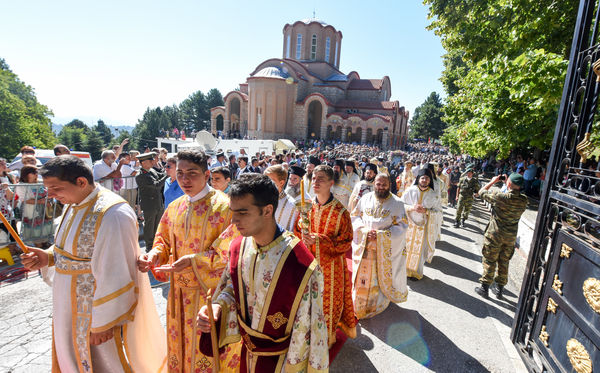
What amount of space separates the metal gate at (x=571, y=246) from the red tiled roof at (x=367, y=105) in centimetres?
4472

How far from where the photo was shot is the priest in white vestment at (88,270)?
2.39 metres

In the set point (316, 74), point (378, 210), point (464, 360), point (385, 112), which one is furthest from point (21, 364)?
point (316, 74)

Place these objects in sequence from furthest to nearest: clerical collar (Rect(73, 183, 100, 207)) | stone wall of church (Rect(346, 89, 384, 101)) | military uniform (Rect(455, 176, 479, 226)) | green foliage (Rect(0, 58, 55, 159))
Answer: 1. stone wall of church (Rect(346, 89, 384, 101))
2. green foliage (Rect(0, 58, 55, 159))
3. military uniform (Rect(455, 176, 479, 226))
4. clerical collar (Rect(73, 183, 100, 207))

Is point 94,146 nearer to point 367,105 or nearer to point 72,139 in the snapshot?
point 72,139

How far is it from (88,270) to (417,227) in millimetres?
5691

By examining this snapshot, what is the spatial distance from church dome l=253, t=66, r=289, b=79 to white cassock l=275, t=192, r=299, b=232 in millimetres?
42488

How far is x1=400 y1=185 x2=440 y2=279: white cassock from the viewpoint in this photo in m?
6.10

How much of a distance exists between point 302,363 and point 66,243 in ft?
7.04

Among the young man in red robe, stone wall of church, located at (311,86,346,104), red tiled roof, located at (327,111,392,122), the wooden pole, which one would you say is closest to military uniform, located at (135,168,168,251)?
the young man in red robe

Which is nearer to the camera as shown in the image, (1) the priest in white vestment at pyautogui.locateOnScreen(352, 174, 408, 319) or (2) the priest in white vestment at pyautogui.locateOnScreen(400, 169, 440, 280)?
(1) the priest in white vestment at pyautogui.locateOnScreen(352, 174, 408, 319)

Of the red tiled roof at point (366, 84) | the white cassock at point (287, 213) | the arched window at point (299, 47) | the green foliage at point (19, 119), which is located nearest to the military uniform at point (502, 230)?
the white cassock at point (287, 213)

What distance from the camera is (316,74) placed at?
49.0 metres

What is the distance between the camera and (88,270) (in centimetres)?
247

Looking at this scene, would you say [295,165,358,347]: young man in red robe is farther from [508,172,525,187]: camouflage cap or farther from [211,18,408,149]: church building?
[211,18,408,149]: church building
